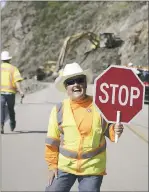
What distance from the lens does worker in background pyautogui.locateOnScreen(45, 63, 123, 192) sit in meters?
5.22

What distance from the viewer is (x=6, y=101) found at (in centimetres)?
1245

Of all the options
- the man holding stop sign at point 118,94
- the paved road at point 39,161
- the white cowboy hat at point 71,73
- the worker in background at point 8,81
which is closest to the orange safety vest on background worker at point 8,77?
the worker in background at point 8,81

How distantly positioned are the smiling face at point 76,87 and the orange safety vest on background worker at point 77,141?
91 mm

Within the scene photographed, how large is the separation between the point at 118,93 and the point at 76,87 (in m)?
0.67

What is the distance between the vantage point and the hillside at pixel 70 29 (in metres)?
52.5

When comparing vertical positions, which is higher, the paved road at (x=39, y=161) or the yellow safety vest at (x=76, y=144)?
the yellow safety vest at (x=76, y=144)

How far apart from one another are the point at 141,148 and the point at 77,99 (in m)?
7.44

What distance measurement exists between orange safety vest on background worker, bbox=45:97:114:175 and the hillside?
42.3m

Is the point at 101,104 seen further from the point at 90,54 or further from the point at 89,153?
the point at 90,54

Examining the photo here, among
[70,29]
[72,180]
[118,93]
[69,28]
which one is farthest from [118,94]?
[69,28]

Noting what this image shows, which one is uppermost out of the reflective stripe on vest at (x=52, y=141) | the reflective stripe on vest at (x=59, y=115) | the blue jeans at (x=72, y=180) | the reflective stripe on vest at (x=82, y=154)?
the reflective stripe on vest at (x=59, y=115)

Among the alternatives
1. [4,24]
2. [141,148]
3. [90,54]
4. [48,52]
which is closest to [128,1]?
[90,54]

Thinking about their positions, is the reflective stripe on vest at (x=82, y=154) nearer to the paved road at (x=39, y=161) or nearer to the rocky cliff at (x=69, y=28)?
the paved road at (x=39, y=161)

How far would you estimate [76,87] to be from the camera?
5.25 meters
